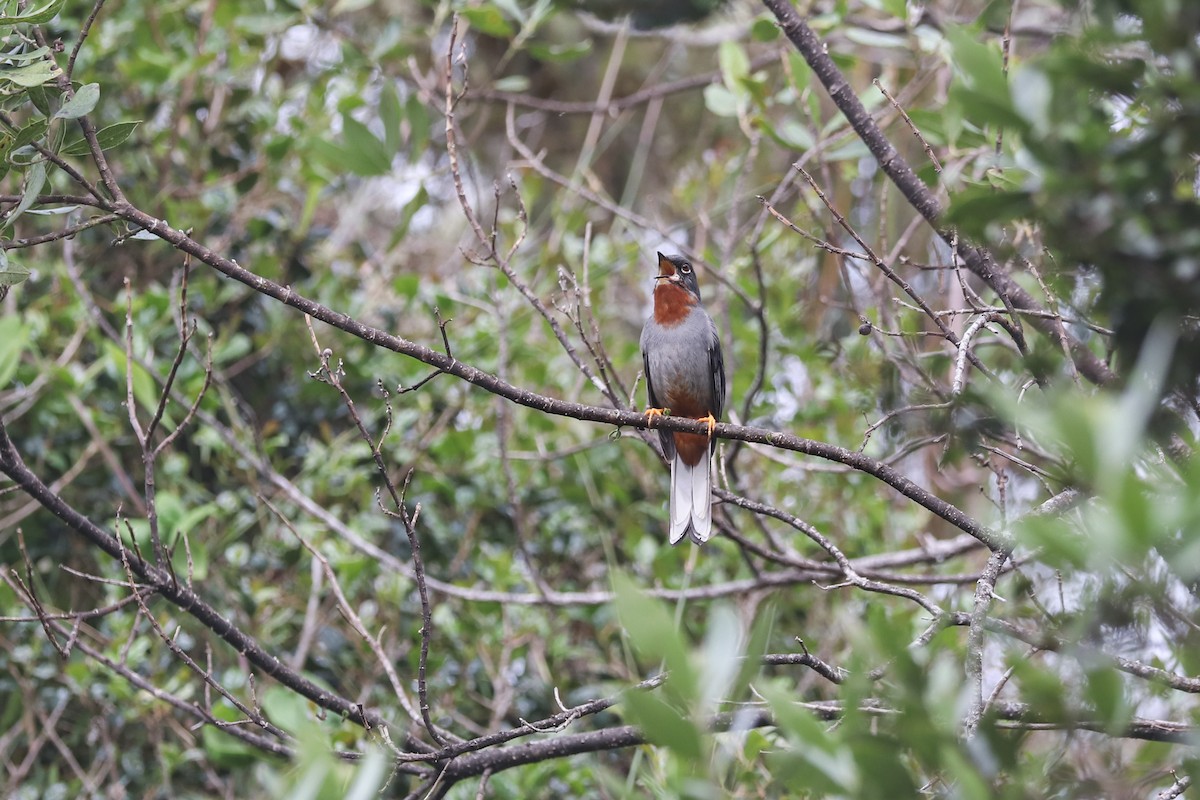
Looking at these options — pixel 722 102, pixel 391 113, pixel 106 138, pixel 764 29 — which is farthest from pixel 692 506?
pixel 106 138

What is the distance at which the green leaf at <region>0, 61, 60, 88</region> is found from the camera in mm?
2393

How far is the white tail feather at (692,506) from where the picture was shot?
3990mm

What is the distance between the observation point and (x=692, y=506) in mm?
4094

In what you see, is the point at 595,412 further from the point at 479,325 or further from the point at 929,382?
the point at 479,325

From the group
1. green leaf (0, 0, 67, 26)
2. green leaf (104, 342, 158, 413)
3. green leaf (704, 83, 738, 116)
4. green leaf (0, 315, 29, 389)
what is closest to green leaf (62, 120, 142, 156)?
green leaf (0, 0, 67, 26)

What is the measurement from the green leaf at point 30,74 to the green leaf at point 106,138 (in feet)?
0.66

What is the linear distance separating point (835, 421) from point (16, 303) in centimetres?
421

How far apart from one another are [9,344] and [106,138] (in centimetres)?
135

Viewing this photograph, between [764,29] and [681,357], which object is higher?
[764,29]

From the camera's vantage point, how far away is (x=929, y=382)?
3.12m

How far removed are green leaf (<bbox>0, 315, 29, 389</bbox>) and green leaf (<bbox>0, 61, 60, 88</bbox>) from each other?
1.47 meters

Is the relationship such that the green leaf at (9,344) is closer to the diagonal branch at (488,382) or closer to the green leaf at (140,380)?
the green leaf at (140,380)

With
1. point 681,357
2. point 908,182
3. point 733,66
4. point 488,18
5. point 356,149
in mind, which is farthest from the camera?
point 681,357

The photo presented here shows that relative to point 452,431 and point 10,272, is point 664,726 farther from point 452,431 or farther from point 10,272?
point 452,431
